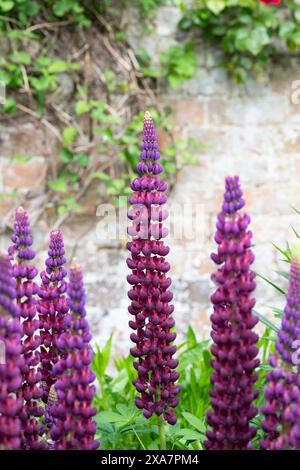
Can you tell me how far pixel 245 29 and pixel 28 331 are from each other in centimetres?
294

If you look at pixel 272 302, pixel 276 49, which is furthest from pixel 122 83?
pixel 272 302

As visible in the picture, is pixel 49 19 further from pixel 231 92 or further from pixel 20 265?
pixel 20 265

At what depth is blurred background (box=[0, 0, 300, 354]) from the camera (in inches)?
136

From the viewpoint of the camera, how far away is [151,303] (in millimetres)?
1066

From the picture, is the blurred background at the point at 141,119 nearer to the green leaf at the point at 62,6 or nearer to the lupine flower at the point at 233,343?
the green leaf at the point at 62,6

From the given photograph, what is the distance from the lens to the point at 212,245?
3.68 m

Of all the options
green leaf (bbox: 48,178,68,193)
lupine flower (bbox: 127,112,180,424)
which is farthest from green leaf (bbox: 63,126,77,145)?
lupine flower (bbox: 127,112,180,424)

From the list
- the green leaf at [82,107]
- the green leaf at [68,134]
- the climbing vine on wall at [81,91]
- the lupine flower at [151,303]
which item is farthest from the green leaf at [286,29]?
the lupine flower at [151,303]

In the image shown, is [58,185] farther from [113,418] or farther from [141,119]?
[113,418]

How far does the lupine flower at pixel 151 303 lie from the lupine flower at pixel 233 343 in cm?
23

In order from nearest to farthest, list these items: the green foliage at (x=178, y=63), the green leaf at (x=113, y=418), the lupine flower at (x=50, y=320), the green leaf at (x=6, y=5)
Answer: the lupine flower at (x=50, y=320), the green leaf at (x=113, y=418), the green leaf at (x=6, y=5), the green foliage at (x=178, y=63)

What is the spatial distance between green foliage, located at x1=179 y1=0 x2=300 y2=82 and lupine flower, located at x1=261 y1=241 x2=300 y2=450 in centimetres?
289

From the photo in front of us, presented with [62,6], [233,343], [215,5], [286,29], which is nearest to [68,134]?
[62,6]

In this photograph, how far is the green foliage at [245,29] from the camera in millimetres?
3461
